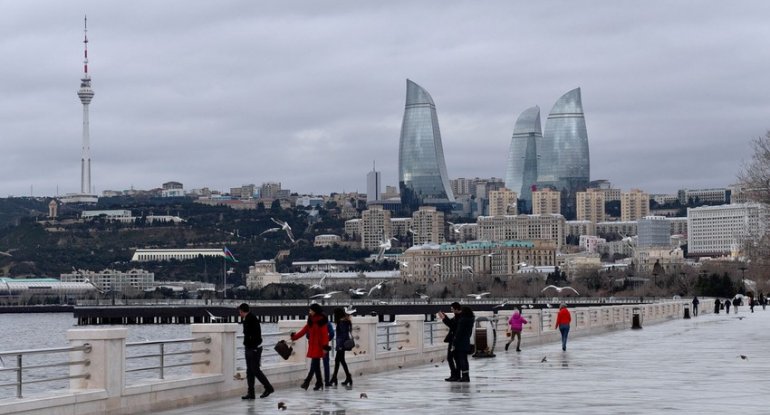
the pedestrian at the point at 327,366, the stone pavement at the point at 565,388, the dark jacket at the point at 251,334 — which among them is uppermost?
the dark jacket at the point at 251,334

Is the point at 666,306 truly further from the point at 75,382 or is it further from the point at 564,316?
the point at 75,382

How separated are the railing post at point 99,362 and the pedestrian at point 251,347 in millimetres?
3205

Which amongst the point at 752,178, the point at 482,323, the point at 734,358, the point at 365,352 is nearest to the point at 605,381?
the point at 365,352

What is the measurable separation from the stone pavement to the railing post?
4.18 feet

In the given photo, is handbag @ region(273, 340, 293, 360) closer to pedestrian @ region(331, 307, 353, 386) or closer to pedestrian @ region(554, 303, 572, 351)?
pedestrian @ region(331, 307, 353, 386)

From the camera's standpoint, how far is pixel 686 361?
37969mm

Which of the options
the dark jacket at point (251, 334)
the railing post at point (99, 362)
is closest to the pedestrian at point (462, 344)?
the dark jacket at point (251, 334)

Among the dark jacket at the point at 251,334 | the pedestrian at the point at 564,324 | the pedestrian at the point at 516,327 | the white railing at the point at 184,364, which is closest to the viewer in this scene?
the white railing at the point at 184,364

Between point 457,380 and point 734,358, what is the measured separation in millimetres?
11030

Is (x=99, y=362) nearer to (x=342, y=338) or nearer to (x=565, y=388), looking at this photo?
(x=342, y=338)

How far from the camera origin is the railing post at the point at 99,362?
949 inches

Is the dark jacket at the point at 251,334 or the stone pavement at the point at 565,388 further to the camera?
the dark jacket at the point at 251,334

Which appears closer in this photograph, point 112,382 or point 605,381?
point 112,382

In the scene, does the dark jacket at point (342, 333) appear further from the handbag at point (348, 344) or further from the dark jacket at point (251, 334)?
the dark jacket at point (251, 334)
